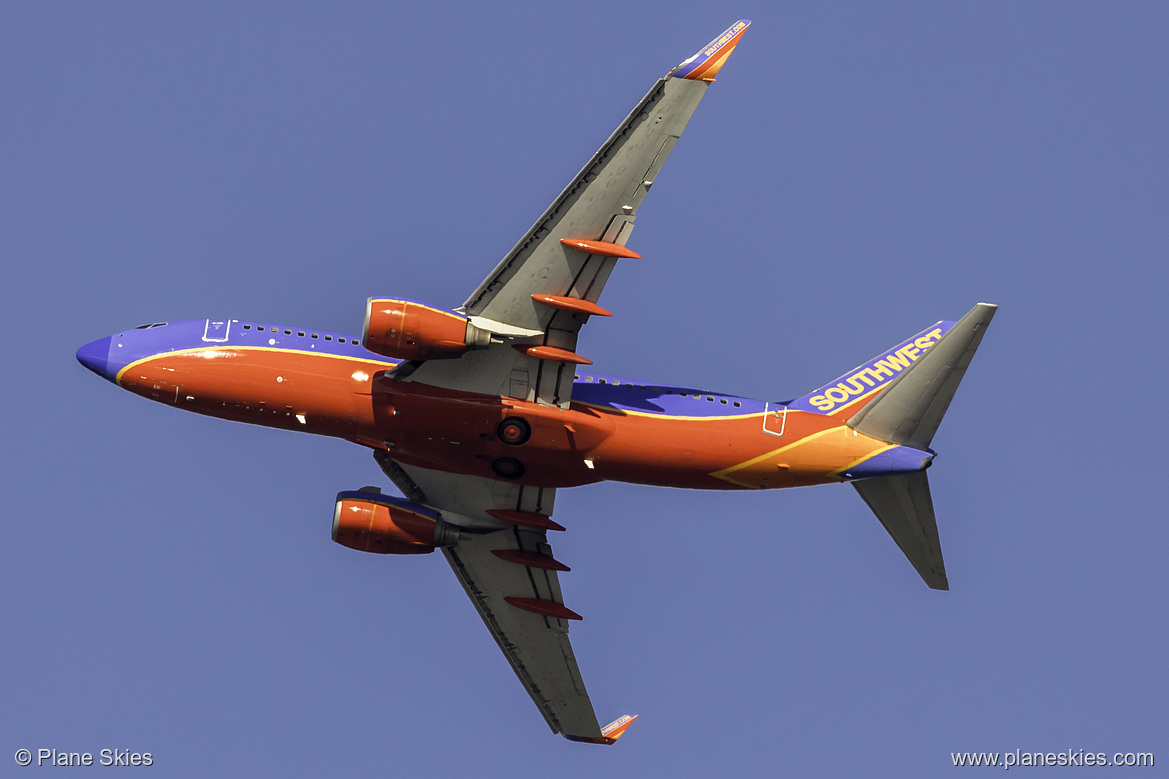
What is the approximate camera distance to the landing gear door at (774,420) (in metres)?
47.9

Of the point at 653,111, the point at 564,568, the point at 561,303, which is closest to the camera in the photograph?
the point at 653,111

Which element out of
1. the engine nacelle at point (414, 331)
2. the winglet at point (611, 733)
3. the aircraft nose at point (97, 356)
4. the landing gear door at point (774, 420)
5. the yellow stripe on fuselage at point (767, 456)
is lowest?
the winglet at point (611, 733)

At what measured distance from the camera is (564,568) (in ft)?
177

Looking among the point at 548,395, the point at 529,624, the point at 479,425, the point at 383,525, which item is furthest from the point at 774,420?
the point at 383,525

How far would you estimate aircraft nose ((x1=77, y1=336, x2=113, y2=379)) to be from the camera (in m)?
47.2

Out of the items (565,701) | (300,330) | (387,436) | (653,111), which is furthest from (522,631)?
(653,111)

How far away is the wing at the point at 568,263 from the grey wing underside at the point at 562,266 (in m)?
0.03

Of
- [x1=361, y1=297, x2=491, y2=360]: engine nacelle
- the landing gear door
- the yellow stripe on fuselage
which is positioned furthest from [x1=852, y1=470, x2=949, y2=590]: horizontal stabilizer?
[x1=361, y1=297, x2=491, y2=360]: engine nacelle

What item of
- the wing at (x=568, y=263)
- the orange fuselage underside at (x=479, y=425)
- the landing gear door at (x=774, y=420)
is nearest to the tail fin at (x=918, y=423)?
the orange fuselage underside at (x=479, y=425)

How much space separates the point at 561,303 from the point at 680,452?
6702 mm

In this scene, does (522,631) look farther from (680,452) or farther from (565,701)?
(680,452)

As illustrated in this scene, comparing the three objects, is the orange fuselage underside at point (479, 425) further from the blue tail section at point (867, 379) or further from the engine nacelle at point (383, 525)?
the engine nacelle at point (383, 525)

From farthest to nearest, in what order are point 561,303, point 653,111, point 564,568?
point 564,568 → point 561,303 → point 653,111

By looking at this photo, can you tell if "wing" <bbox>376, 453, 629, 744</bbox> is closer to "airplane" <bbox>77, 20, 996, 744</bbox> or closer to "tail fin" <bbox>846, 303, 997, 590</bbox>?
Result: "airplane" <bbox>77, 20, 996, 744</bbox>
